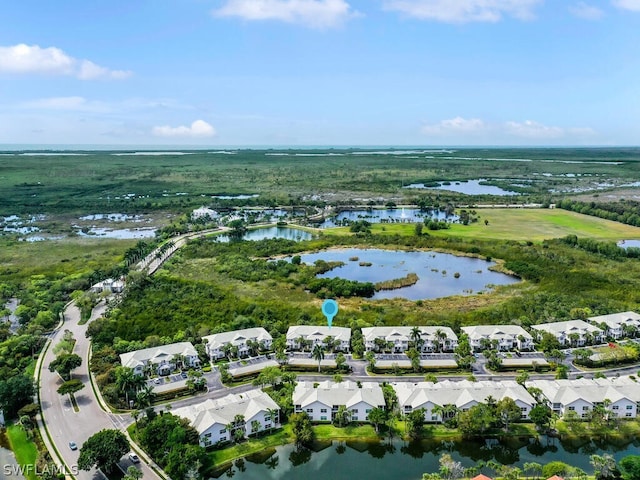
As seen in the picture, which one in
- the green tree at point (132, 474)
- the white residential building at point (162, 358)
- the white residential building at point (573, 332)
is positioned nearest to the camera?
the green tree at point (132, 474)

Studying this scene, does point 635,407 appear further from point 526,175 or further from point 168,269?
point 526,175

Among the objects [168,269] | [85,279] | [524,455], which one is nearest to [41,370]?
[85,279]

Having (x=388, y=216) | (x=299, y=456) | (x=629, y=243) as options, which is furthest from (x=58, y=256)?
(x=629, y=243)

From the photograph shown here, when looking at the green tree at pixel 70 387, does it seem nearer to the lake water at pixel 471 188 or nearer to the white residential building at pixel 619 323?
the white residential building at pixel 619 323

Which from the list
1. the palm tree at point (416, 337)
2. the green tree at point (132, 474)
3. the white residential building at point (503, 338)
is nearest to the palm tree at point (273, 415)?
the green tree at point (132, 474)

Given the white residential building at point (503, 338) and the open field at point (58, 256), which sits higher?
the open field at point (58, 256)

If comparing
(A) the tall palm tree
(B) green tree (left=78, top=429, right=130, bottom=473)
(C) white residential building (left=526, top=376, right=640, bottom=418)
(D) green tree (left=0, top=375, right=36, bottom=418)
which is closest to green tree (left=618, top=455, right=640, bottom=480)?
(C) white residential building (left=526, top=376, right=640, bottom=418)
